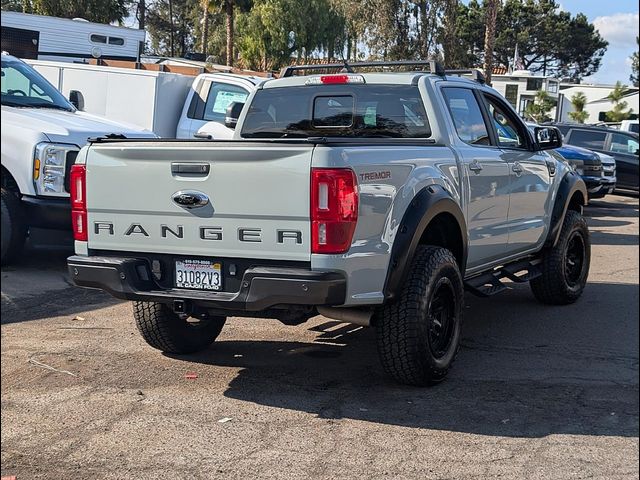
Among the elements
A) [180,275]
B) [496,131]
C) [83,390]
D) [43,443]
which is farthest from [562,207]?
[43,443]

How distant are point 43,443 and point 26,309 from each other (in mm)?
2983

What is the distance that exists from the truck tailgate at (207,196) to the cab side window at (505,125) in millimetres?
2627

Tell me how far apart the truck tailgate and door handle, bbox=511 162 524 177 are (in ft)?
8.14

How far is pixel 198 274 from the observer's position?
451 centimetres

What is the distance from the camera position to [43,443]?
154 inches

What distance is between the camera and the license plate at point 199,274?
4465 mm

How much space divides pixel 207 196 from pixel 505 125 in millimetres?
3037

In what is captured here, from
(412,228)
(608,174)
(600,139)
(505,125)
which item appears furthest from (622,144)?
(412,228)

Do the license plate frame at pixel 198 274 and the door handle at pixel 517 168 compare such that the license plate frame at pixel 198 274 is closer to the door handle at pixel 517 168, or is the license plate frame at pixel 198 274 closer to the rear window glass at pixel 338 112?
the rear window glass at pixel 338 112

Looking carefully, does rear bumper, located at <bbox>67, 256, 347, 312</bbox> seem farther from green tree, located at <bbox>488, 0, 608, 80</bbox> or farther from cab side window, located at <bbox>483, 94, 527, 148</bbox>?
cab side window, located at <bbox>483, 94, 527, 148</bbox>

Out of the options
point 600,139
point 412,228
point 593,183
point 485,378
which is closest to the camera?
point 412,228

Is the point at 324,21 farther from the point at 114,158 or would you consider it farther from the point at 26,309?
the point at 114,158

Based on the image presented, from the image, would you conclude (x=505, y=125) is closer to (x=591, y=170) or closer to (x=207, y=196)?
(x=207, y=196)

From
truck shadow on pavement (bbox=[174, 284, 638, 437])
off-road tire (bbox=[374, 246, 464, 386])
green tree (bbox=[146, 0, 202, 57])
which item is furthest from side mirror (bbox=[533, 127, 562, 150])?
green tree (bbox=[146, 0, 202, 57])
